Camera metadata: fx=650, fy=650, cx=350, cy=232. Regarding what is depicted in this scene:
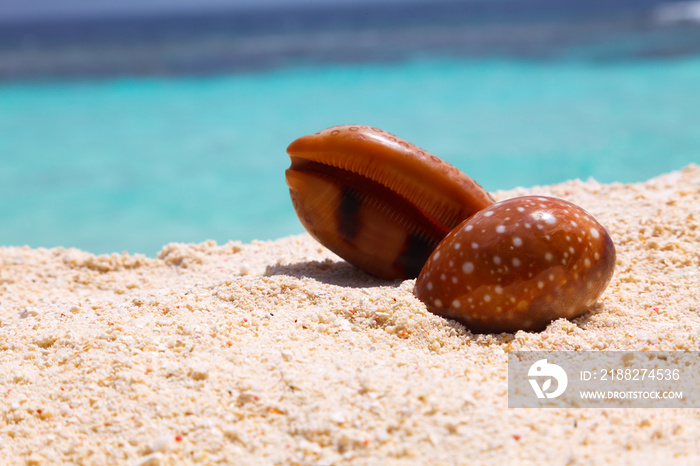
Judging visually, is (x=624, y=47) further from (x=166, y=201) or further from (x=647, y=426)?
(x=647, y=426)

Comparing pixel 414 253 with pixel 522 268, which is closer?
pixel 522 268

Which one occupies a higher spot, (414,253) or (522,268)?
(414,253)

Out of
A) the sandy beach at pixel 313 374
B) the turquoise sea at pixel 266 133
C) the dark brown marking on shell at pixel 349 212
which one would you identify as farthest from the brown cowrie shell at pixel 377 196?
the turquoise sea at pixel 266 133

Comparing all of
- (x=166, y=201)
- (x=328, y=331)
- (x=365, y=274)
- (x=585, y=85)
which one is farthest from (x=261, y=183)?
(x=585, y=85)

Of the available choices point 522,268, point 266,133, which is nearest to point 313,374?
point 522,268

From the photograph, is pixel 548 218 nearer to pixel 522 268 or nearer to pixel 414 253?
pixel 522 268
